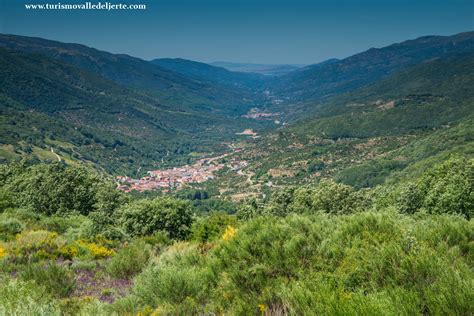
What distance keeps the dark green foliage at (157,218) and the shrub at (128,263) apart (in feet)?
53.6

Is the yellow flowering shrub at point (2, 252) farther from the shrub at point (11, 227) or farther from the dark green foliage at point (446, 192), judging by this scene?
the dark green foliage at point (446, 192)

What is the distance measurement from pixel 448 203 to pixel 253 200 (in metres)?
26.2

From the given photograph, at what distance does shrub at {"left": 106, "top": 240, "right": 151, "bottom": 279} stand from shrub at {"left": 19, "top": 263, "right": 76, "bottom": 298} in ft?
7.15

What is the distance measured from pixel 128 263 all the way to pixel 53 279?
3337 millimetres

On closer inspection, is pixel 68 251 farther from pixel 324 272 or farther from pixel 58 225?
pixel 58 225

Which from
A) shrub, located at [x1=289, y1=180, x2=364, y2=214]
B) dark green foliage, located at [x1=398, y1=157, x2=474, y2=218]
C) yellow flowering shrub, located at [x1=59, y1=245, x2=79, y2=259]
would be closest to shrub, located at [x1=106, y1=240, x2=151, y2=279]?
yellow flowering shrub, located at [x1=59, y1=245, x2=79, y2=259]

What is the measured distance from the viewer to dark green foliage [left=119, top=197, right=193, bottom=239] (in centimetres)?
3303

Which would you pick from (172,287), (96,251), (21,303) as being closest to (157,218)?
(96,251)

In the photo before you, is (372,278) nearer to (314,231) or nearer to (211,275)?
(314,231)

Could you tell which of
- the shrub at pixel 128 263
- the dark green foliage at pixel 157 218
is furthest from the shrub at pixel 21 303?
the dark green foliage at pixel 157 218

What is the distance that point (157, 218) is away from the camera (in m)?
33.2

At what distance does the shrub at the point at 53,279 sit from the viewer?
11686 mm

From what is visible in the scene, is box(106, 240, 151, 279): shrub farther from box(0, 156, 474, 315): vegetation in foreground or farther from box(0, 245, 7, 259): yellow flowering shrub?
box(0, 245, 7, 259): yellow flowering shrub

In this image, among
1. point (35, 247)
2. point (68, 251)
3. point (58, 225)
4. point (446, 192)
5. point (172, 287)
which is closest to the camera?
point (172, 287)
